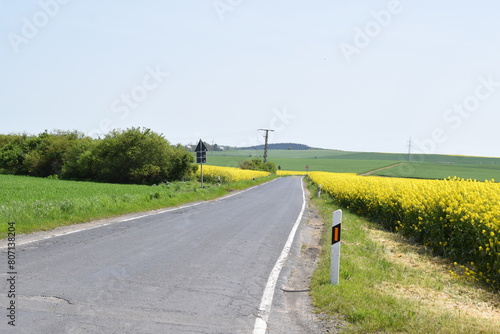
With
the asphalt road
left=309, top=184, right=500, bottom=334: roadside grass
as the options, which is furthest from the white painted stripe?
left=309, top=184, right=500, bottom=334: roadside grass

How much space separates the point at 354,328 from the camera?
197 inches

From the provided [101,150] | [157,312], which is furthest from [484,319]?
[101,150]

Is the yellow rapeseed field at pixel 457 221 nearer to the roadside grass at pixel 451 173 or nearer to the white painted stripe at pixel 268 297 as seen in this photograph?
the white painted stripe at pixel 268 297

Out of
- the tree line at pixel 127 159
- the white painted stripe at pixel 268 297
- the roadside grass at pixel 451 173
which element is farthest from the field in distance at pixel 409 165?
the white painted stripe at pixel 268 297

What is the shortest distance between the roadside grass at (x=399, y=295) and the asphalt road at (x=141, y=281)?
108cm

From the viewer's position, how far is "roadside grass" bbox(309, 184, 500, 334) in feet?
17.0

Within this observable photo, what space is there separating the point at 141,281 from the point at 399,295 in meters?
3.96

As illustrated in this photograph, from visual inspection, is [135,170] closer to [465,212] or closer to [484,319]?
[465,212]

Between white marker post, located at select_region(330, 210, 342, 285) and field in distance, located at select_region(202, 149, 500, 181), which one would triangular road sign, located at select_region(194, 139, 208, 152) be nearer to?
white marker post, located at select_region(330, 210, 342, 285)

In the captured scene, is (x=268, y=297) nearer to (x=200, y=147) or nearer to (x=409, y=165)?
(x=200, y=147)

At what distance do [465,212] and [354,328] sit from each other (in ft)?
19.6

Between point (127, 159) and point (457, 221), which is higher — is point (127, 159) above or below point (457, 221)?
above

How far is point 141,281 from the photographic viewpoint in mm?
6445

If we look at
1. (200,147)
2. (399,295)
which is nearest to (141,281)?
(399,295)
